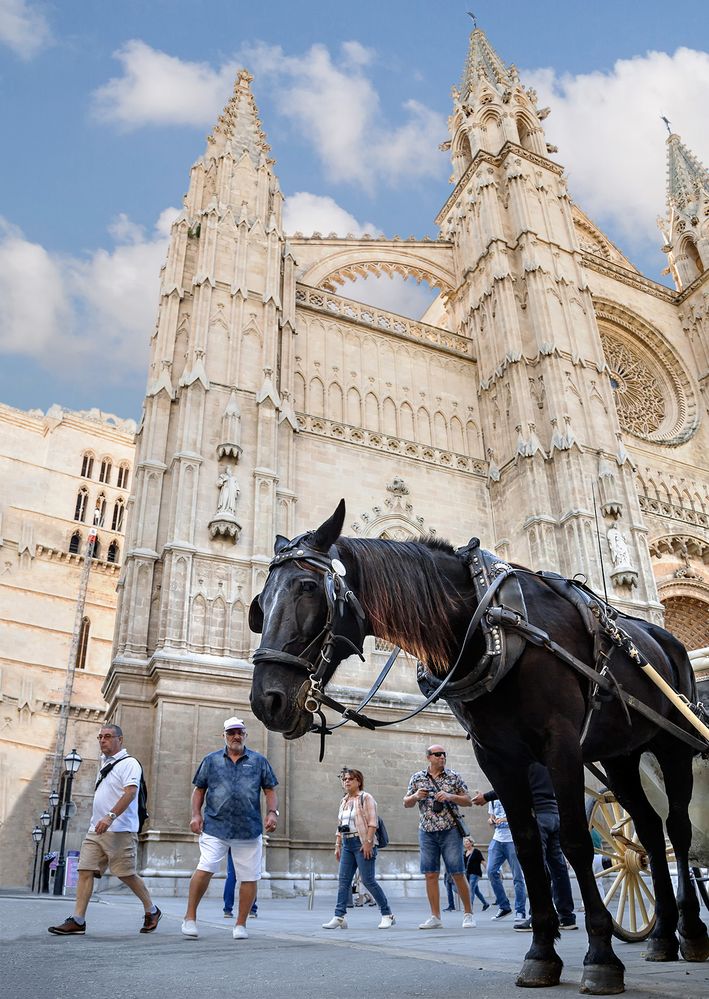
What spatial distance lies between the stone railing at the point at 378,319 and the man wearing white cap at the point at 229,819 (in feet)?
54.8

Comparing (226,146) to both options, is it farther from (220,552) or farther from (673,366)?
(673,366)

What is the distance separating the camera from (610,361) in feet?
83.9

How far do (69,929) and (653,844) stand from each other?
3.69 meters

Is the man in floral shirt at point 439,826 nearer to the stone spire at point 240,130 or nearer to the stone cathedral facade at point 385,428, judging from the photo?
the stone cathedral facade at point 385,428

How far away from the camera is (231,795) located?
5.38 meters

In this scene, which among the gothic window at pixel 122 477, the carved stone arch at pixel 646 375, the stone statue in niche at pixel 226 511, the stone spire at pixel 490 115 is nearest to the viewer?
the stone statue in niche at pixel 226 511

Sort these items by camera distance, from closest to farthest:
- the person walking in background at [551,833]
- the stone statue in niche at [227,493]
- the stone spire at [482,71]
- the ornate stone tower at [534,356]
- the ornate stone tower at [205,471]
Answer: the person walking in background at [551,833], the ornate stone tower at [205,471], the stone statue in niche at [227,493], the ornate stone tower at [534,356], the stone spire at [482,71]

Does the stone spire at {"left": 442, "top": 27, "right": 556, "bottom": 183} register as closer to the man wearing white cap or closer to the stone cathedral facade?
the stone cathedral facade

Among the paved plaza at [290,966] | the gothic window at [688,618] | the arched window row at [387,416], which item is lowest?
the paved plaza at [290,966]

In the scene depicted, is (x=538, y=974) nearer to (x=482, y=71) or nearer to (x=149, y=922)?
(x=149, y=922)

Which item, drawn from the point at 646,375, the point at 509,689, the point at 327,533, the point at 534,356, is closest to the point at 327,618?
the point at 327,533

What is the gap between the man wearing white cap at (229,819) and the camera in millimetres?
5230

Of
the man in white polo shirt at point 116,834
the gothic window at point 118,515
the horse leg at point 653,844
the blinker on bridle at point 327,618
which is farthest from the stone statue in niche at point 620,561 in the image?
the gothic window at point 118,515

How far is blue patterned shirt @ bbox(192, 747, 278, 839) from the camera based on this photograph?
530 centimetres
